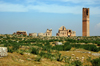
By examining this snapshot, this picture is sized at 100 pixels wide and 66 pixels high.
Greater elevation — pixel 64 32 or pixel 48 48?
pixel 64 32

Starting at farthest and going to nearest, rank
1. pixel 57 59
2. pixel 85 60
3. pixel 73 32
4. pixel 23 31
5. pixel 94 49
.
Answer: pixel 73 32 → pixel 23 31 → pixel 94 49 → pixel 85 60 → pixel 57 59

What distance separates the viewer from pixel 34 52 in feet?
37.5

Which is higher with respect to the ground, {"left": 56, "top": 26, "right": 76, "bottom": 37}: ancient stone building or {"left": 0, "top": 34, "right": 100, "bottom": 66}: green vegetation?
{"left": 56, "top": 26, "right": 76, "bottom": 37}: ancient stone building

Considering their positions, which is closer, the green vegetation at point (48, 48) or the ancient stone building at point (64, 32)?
the green vegetation at point (48, 48)

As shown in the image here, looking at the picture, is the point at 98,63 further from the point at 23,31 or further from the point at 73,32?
the point at 73,32

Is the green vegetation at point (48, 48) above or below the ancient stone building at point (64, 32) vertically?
below

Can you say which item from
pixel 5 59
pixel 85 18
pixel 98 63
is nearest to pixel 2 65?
pixel 5 59

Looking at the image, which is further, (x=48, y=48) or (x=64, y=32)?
(x=64, y=32)

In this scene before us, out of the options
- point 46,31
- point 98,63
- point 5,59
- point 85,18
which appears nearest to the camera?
point 5,59

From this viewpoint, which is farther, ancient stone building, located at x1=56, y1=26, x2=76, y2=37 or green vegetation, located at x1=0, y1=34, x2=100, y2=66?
ancient stone building, located at x1=56, y1=26, x2=76, y2=37

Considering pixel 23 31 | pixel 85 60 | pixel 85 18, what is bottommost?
pixel 85 60

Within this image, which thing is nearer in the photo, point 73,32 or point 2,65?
point 2,65

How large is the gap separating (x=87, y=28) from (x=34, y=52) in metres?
41.4

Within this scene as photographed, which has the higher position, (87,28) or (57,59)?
(87,28)
